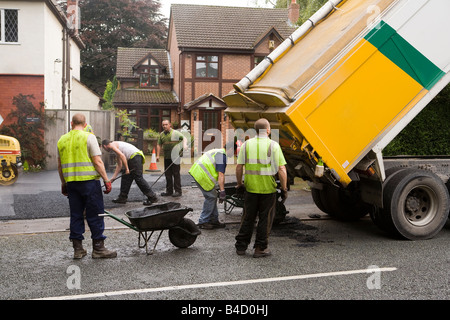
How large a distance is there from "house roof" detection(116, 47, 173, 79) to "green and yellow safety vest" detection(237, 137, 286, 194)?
74.8 feet

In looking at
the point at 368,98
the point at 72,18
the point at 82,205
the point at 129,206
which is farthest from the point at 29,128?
the point at 368,98

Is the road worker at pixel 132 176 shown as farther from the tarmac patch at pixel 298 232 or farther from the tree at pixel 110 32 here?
the tree at pixel 110 32

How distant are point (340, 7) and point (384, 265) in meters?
4.10

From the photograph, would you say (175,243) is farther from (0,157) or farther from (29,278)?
(0,157)

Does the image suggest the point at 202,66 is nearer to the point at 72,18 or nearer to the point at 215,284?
the point at 72,18

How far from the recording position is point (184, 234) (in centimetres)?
665

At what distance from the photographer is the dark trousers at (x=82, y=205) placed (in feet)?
20.2

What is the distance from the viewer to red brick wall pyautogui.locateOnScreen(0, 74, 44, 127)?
53.6ft

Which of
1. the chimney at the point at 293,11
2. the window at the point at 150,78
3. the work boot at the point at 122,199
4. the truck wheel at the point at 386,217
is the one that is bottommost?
the work boot at the point at 122,199

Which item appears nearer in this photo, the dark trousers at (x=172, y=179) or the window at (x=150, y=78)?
the dark trousers at (x=172, y=179)

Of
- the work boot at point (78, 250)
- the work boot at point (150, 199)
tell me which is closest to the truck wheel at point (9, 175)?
the work boot at point (150, 199)

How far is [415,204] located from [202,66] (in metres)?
19.4

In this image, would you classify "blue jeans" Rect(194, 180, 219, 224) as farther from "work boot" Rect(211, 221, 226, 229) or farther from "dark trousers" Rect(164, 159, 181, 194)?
"dark trousers" Rect(164, 159, 181, 194)

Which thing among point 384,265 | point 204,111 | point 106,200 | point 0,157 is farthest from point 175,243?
point 204,111
